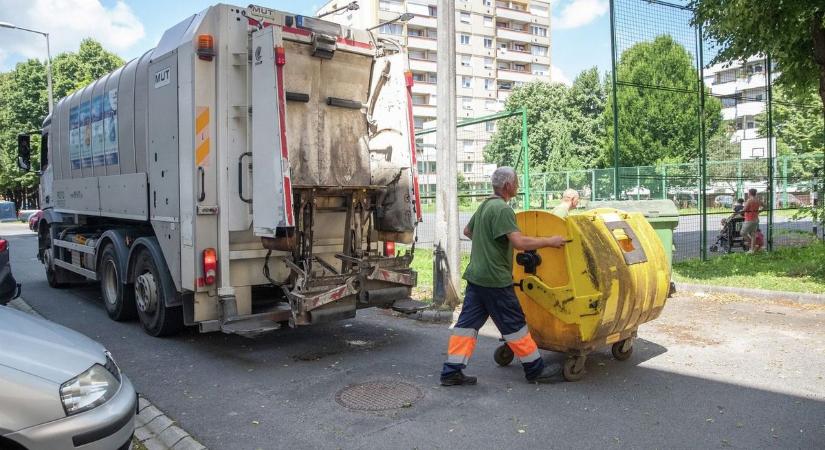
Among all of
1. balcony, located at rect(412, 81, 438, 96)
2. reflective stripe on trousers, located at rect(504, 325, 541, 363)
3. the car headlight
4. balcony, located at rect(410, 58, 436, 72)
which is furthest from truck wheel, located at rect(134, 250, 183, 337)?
balcony, located at rect(410, 58, 436, 72)

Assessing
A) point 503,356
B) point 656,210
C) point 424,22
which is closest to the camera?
point 503,356

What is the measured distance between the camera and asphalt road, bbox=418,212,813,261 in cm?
1252

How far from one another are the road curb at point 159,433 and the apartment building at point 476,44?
5592cm

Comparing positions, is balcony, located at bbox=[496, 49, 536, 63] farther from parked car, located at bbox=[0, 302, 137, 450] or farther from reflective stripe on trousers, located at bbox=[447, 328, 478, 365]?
parked car, located at bbox=[0, 302, 137, 450]

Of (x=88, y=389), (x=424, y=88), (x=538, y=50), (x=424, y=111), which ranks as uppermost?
(x=538, y=50)

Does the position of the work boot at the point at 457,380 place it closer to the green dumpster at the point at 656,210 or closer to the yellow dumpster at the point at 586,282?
the yellow dumpster at the point at 586,282

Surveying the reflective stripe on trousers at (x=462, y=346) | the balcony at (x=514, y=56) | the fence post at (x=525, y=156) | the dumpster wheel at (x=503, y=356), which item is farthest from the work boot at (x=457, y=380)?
the balcony at (x=514, y=56)

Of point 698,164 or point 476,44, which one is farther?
point 476,44

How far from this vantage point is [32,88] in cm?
4281

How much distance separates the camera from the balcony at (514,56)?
71.2m

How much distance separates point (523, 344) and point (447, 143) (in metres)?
3.89

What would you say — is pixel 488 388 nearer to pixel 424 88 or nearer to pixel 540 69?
pixel 424 88

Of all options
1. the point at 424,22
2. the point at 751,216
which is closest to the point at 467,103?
the point at 424,22

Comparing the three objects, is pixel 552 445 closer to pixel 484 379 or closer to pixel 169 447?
pixel 484 379
